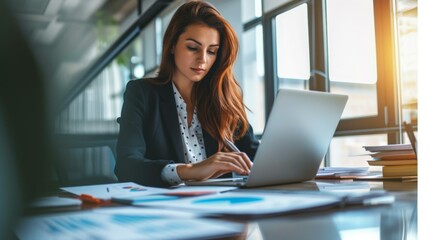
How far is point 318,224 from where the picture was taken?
0.37 metres

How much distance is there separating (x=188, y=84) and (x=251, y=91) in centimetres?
219

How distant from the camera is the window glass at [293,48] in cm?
286

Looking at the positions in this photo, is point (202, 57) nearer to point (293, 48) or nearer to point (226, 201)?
point (226, 201)

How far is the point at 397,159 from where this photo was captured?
0.91 metres

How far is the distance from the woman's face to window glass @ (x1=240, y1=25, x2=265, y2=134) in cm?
201

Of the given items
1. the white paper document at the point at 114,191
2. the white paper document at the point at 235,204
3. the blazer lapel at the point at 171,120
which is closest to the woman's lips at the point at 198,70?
the blazer lapel at the point at 171,120

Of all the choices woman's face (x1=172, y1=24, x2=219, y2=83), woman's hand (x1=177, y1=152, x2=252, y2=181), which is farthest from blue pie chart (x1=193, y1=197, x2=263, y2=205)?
woman's face (x1=172, y1=24, x2=219, y2=83)

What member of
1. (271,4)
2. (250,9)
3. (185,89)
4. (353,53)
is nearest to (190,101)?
(185,89)

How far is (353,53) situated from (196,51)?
4.56ft

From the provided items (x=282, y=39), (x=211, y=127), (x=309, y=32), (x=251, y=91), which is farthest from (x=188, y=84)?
(x=251, y=91)

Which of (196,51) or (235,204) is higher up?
(196,51)

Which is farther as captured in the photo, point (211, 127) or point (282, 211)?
point (211, 127)

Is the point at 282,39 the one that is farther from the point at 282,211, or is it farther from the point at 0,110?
the point at 0,110

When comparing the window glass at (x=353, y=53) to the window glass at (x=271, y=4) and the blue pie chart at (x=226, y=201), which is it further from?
the blue pie chart at (x=226, y=201)
